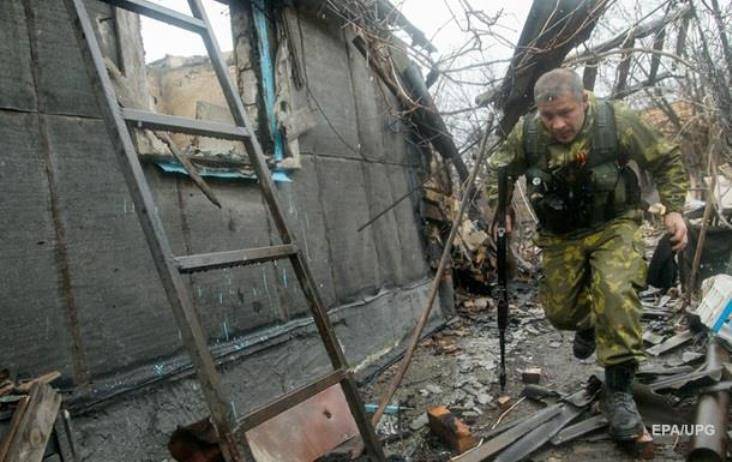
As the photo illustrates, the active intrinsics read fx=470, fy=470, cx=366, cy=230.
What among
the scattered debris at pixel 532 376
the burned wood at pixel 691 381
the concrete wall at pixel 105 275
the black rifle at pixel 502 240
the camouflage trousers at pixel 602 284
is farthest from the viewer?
the scattered debris at pixel 532 376

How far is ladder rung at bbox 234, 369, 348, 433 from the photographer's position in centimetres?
162

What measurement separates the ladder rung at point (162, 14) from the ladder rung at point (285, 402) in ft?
5.35

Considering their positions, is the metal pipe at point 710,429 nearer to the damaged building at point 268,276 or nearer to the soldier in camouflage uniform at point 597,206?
the damaged building at point 268,276

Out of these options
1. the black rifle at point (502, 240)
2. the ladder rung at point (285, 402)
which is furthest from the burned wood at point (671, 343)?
the ladder rung at point (285, 402)

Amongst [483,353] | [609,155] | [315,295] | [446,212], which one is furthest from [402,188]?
[315,295]

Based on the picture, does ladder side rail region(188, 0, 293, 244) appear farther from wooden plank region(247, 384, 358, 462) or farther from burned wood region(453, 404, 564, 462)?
burned wood region(453, 404, 564, 462)

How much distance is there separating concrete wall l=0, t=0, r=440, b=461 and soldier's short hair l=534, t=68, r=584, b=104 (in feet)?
5.87

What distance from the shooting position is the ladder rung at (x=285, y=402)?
162 centimetres

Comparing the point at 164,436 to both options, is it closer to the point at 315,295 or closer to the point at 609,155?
the point at 315,295

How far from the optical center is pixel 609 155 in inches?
102

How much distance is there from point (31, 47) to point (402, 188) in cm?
365

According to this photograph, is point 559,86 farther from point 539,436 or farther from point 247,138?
point 539,436

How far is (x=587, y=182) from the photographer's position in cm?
261

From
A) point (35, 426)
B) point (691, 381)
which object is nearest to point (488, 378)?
point (691, 381)
